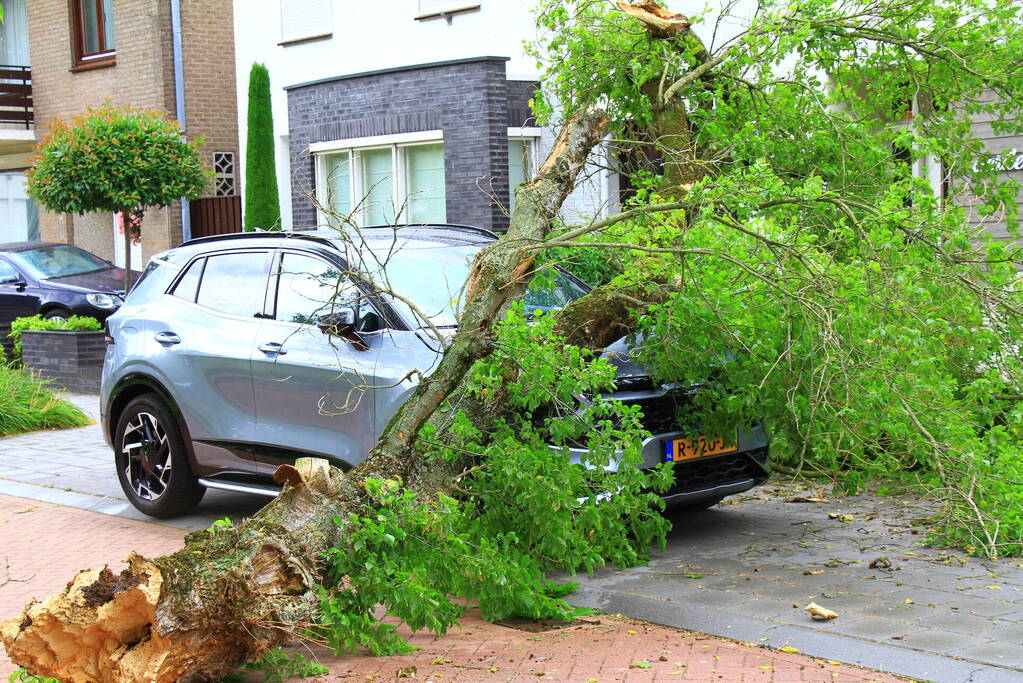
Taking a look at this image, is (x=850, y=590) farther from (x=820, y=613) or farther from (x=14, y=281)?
(x=14, y=281)

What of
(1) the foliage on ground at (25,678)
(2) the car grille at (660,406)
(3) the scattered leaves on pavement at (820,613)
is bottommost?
(3) the scattered leaves on pavement at (820,613)

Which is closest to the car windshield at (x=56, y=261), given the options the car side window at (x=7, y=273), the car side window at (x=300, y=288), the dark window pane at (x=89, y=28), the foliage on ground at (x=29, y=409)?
the car side window at (x=7, y=273)

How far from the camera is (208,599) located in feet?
14.8

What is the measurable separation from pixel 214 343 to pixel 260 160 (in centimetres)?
1227

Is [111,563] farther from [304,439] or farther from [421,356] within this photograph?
[421,356]

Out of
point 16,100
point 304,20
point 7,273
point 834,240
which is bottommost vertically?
point 7,273

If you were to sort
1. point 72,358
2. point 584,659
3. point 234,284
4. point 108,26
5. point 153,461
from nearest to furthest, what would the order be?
point 584,659 < point 234,284 < point 153,461 < point 72,358 < point 108,26

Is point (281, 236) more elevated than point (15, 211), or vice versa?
point (15, 211)

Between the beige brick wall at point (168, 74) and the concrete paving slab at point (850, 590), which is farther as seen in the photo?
the beige brick wall at point (168, 74)

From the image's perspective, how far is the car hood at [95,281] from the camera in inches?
709

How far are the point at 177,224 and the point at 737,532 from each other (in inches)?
678

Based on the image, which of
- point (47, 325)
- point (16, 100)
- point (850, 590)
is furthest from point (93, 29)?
point (850, 590)

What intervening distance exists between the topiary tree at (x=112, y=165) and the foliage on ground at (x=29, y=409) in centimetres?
472

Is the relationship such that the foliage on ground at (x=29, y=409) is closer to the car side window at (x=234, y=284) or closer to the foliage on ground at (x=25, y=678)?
the car side window at (x=234, y=284)
